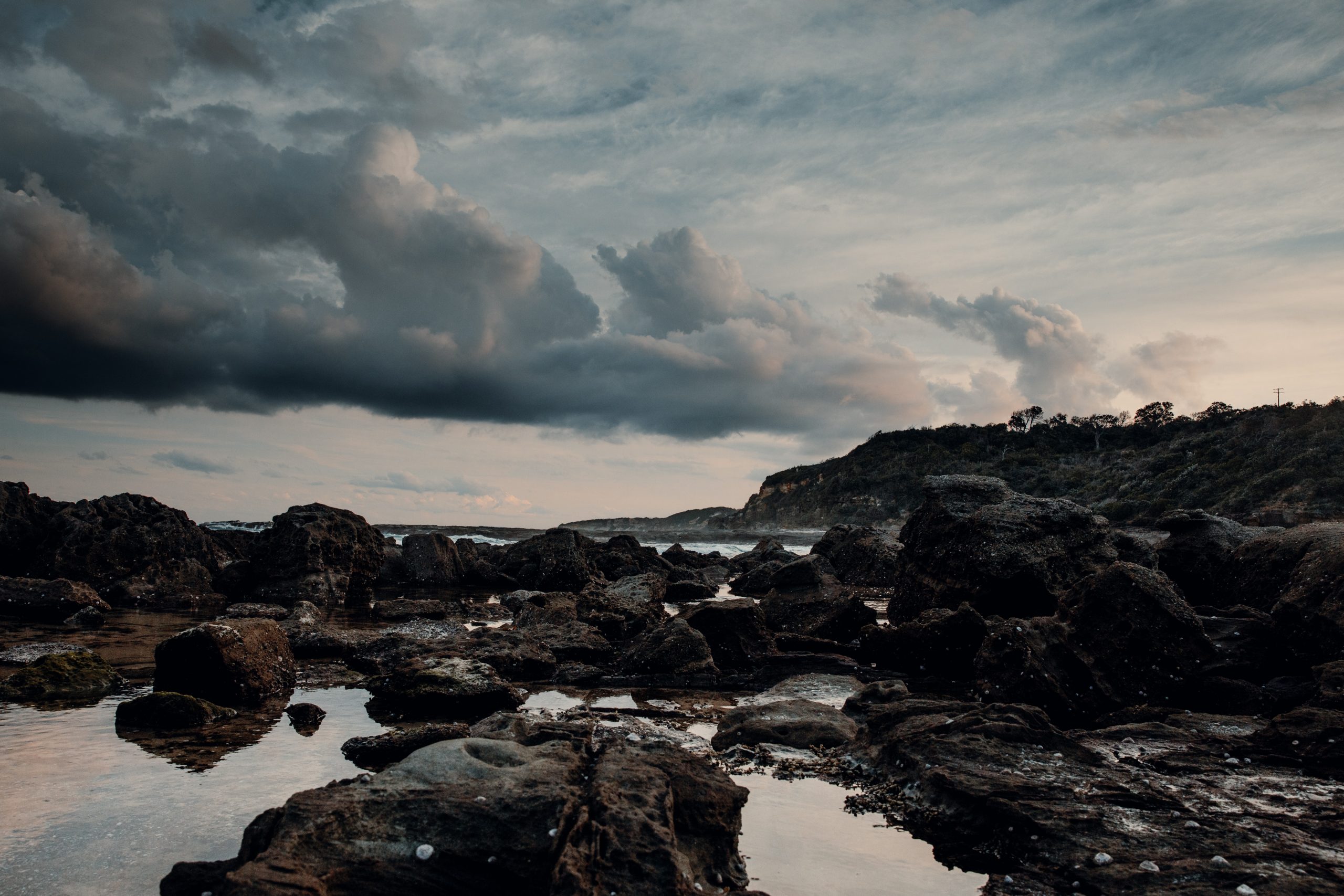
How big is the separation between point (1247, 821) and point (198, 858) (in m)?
7.40

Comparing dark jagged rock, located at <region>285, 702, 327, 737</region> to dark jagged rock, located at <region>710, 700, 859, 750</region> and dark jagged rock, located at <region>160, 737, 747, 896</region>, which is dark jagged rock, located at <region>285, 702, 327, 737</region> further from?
dark jagged rock, located at <region>710, 700, 859, 750</region>

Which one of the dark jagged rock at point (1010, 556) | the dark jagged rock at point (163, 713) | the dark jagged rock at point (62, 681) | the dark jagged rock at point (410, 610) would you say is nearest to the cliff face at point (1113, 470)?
the dark jagged rock at point (1010, 556)

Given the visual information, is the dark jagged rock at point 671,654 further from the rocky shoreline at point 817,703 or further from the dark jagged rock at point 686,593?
the dark jagged rock at point 686,593

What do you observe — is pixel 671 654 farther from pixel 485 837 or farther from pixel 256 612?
pixel 256 612

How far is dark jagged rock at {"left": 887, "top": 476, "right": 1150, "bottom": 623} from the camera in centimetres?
1466

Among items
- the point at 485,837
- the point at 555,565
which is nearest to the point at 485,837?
the point at 485,837

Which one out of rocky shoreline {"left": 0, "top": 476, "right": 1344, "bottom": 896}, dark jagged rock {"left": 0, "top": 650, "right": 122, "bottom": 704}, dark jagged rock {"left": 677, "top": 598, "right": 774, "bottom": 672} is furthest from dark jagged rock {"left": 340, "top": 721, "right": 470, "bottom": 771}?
dark jagged rock {"left": 677, "top": 598, "right": 774, "bottom": 672}

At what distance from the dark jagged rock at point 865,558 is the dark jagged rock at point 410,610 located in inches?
586

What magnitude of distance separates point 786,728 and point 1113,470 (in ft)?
277

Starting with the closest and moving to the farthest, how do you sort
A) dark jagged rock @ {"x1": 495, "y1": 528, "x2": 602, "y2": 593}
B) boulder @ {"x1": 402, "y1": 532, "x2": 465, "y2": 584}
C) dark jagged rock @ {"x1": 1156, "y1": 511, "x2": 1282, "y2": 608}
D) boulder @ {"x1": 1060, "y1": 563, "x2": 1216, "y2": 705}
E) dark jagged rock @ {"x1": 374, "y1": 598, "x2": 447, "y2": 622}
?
boulder @ {"x1": 1060, "y1": 563, "x2": 1216, "y2": 705} < dark jagged rock @ {"x1": 1156, "y1": 511, "x2": 1282, "y2": 608} < dark jagged rock @ {"x1": 374, "y1": 598, "x2": 447, "y2": 622} < dark jagged rock @ {"x1": 495, "y1": 528, "x2": 602, "y2": 593} < boulder @ {"x1": 402, "y1": 532, "x2": 465, "y2": 584}

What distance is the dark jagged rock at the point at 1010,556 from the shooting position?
14.7 m

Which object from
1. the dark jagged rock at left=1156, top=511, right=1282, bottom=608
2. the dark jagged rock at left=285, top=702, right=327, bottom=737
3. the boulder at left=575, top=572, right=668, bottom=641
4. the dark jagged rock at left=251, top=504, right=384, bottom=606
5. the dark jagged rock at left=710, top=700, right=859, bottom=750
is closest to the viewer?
the dark jagged rock at left=710, top=700, right=859, bottom=750

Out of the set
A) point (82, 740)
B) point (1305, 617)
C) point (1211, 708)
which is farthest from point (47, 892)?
point (1305, 617)

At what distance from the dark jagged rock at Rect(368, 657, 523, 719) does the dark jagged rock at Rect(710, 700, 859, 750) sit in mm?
3058
